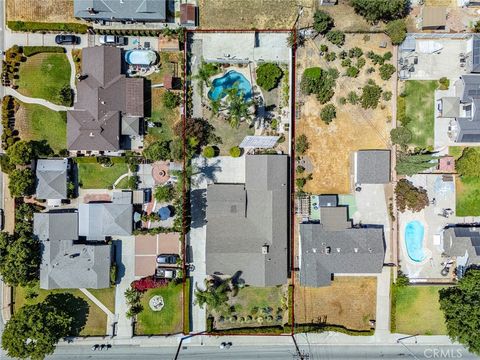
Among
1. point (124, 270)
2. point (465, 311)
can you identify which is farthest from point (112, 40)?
point (465, 311)

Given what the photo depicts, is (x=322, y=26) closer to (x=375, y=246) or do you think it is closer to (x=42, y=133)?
(x=375, y=246)

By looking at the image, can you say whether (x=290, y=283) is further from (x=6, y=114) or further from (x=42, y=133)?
(x=6, y=114)

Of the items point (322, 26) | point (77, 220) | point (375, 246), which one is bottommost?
point (375, 246)

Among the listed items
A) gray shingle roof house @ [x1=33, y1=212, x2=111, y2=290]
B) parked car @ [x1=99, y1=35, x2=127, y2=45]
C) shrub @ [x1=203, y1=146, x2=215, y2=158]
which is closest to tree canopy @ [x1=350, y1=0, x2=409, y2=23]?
shrub @ [x1=203, y1=146, x2=215, y2=158]

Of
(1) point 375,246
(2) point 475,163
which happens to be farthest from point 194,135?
(2) point 475,163

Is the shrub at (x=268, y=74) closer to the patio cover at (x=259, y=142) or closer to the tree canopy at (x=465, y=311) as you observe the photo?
the patio cover at (x=259, y=142)

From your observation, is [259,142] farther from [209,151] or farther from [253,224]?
[253,224]

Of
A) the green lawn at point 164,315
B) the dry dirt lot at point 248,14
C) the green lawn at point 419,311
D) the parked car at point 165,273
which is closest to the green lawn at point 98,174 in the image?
the parked car at point 165,273

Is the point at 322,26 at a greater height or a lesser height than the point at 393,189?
greater
